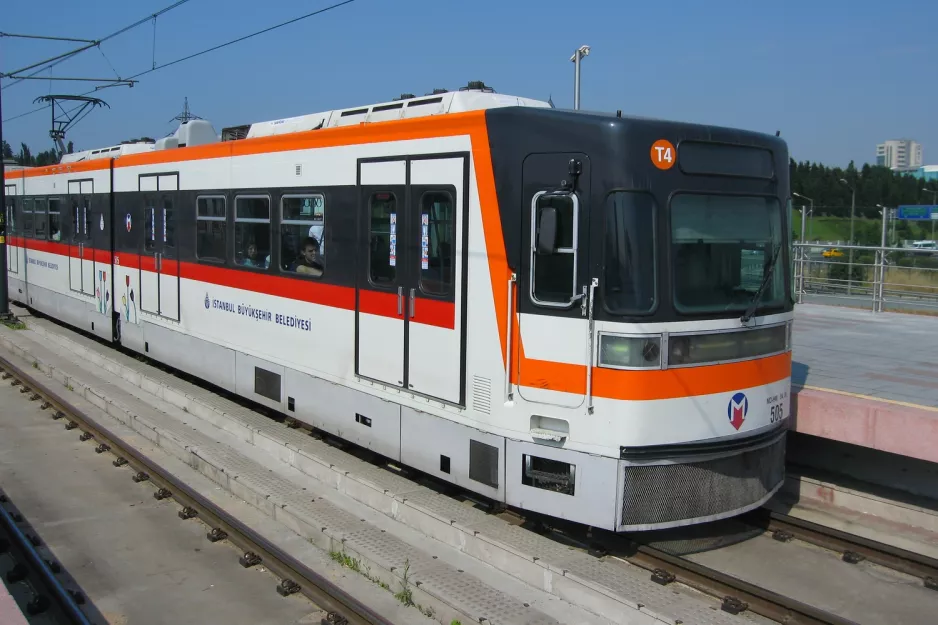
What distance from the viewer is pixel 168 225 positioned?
1241cm

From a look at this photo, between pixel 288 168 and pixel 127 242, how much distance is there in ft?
19.3

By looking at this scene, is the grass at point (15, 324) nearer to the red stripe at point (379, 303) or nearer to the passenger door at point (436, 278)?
the red stripe at point (379, 303)

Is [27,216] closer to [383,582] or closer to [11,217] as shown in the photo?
[11,217]

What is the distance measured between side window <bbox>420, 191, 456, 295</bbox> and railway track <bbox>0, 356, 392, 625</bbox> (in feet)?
8.18

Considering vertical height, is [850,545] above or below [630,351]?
below

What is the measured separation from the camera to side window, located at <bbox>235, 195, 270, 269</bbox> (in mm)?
9805

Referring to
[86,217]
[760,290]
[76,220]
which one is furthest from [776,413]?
[76,220]

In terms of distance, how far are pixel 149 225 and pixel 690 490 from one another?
9.84m

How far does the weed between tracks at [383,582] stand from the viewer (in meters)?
5.86

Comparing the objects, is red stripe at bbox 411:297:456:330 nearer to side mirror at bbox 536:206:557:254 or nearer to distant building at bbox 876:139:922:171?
side mirror at bbox 536:206:557:254

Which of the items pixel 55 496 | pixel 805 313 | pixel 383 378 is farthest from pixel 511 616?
pixel 805 313

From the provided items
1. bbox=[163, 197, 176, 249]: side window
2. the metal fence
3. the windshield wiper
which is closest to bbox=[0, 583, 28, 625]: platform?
the windshield wiper

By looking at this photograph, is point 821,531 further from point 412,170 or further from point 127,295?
point 127,295

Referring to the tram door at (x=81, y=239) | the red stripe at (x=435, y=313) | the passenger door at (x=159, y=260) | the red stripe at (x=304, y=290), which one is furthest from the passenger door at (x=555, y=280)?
the tram door at (x=81, y=239)
